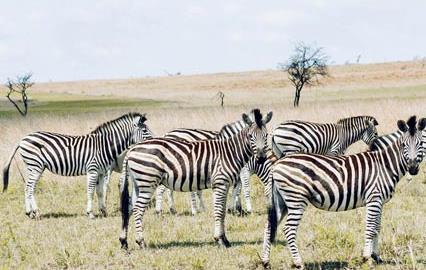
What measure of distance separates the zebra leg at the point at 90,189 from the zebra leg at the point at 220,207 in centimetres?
353

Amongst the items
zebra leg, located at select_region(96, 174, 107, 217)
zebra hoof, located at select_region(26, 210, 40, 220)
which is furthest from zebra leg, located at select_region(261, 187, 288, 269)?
zebra hoof, located at select_region(26, 210, 40, 220)

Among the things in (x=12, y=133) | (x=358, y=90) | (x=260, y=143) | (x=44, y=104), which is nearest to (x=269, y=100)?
(x=358, y=90)

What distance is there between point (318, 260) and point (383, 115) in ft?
54.9

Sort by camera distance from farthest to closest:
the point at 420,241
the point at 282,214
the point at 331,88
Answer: the point at 331,88 < the point at 420,241 < the point at 282,214

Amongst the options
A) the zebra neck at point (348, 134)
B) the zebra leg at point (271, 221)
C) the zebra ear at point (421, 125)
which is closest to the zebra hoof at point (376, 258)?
the zebra leg at point (271, 221)

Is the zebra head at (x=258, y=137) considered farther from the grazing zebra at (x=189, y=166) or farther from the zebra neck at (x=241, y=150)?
the zebra neck at (x=241, y=150)

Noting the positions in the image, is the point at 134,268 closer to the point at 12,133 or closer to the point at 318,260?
the point at 318,260

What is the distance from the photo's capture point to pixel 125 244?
914 centimetres

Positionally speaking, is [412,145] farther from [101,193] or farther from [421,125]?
[101,193]

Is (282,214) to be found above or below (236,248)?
above

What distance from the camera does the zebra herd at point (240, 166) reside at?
7.57 meters

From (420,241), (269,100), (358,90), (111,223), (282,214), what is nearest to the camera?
(282,214)

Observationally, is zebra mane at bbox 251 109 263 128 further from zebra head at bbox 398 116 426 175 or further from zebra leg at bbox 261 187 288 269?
zebra head at bbox 398 116 426 175

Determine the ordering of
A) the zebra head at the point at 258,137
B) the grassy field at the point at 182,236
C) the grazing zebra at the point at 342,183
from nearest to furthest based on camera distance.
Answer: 1. the grazing zebra at the point at 342,183
2. the grassy field at the point at 182,236
3. the zebra head at the point at 258,137
